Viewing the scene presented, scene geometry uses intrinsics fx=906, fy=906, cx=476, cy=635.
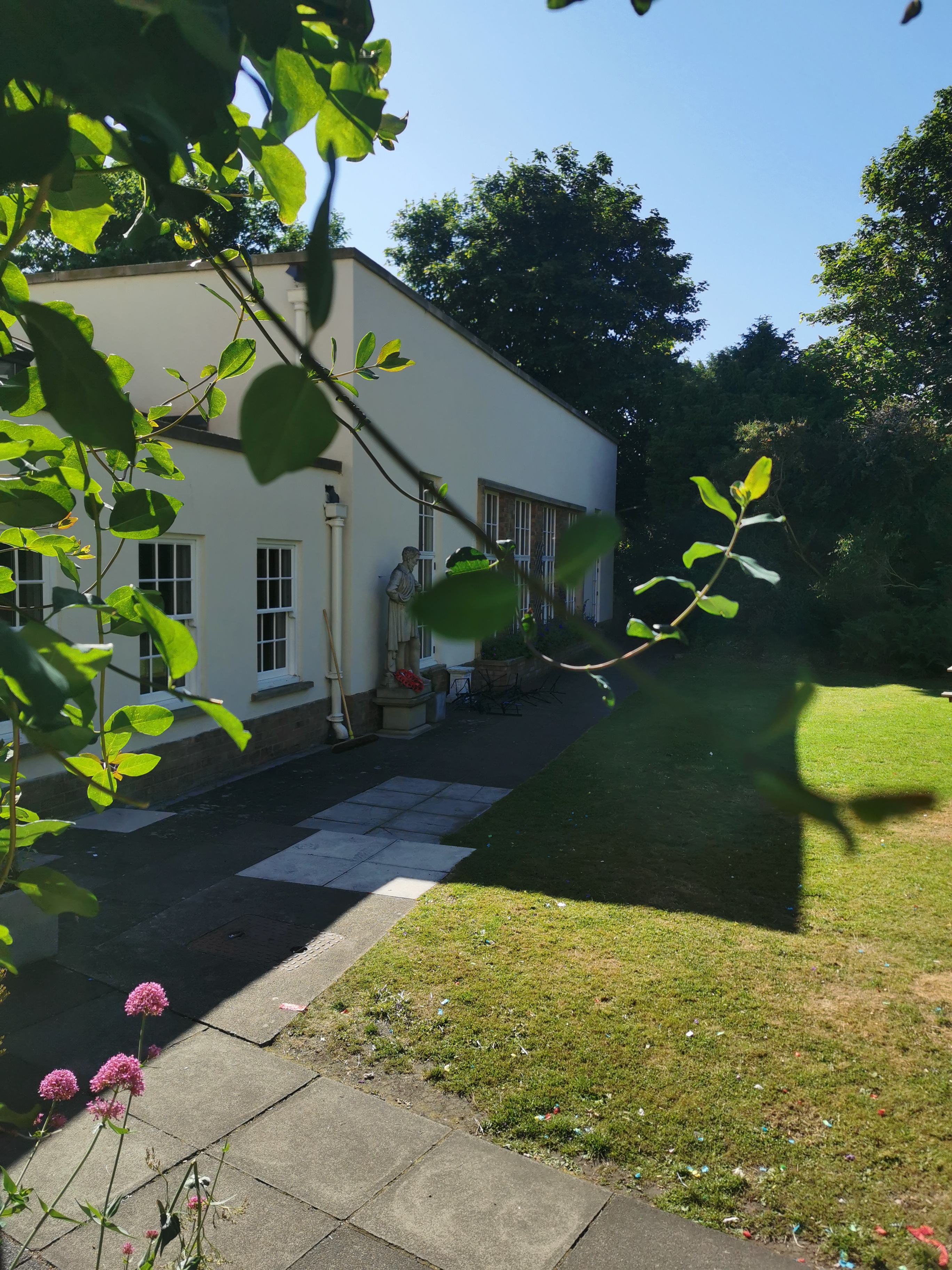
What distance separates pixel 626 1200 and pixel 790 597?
1718cm

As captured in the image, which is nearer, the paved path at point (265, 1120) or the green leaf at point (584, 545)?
the green leaf at point (584, 545)

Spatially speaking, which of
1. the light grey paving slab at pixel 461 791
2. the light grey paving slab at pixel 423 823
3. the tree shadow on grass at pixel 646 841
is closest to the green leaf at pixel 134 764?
the tree shadow on grass at pixel 646 841

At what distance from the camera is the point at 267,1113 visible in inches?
141

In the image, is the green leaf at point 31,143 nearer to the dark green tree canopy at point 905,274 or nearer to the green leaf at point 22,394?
the green leaf at point 22,394

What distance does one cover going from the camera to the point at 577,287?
90.5ft

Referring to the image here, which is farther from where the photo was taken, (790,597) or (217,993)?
(790,597)

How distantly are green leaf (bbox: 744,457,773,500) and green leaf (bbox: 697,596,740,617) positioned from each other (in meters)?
0.08

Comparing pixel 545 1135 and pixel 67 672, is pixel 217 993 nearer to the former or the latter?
pixel 545 1135

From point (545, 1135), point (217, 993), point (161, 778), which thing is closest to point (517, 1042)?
point (545, 1135)

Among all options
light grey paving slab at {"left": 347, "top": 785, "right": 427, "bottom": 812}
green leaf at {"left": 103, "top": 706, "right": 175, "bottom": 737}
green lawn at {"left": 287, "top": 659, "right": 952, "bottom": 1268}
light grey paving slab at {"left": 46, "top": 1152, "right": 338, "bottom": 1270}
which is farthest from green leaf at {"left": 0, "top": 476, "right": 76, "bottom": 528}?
light grey paving slab at {"left": 347, "top": 785, "right": 427, "bottom": 812}

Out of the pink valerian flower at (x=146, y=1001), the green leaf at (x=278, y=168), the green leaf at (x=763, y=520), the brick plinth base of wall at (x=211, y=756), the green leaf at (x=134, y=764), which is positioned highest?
the green leaf at (x=278, y=168)

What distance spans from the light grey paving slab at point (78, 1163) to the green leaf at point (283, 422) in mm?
3195

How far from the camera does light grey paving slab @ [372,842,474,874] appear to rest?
650cm

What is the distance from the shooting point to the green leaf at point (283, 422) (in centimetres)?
40
